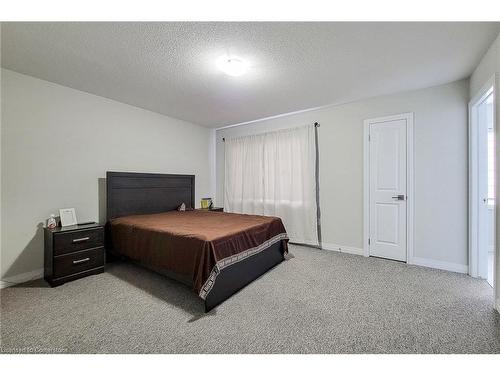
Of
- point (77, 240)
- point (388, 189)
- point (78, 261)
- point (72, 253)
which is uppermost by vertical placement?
point (388, 189)

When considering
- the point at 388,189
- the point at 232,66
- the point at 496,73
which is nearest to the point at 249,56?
the point at 232,66

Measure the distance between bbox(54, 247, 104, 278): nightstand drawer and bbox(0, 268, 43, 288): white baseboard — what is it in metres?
0.52

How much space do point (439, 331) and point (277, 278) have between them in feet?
4.85

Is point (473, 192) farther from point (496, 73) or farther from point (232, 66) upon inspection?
point (232, 66)

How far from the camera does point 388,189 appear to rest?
3.25 metres

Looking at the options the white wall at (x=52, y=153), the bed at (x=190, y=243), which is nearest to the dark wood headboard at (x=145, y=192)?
the bed at (x=190, y=243)

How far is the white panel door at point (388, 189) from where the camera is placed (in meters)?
3.14

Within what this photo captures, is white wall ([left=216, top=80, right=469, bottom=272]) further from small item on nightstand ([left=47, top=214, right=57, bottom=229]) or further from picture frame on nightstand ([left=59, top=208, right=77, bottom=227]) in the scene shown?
small item on nightstand ([left=47, top=214, right=57, bottom=229])

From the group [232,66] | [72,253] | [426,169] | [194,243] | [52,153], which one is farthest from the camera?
[426,169]

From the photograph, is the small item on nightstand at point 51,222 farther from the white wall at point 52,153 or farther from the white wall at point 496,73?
the white wall at point 496,73

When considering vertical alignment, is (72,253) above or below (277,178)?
below

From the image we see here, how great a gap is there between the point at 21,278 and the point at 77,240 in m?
0.76
